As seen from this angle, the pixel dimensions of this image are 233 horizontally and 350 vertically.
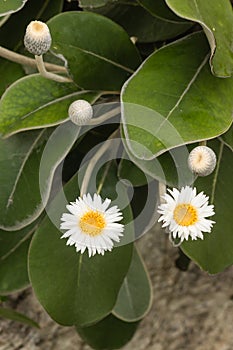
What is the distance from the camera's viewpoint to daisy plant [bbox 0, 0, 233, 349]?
77 cm

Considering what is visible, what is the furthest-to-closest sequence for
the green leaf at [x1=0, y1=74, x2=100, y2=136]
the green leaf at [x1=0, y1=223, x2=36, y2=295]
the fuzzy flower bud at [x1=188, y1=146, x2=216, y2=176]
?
the green leaf at [x1=0, y1=223, x2=36, y2=295] → the green leaf at [x1=0, y1=74, x2=100, y2=136] → the fuzzy flower bud at [x1=188, y1=146, x2=216, y2=176]

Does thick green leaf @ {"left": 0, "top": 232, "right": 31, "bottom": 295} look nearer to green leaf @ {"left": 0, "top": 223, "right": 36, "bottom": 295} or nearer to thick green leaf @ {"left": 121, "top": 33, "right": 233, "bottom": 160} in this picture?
green leaf @ {"left": 0, "top": 223, "right": 36, "bottom": 295}

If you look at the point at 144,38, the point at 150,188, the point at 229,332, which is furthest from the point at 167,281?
the point at 144,38

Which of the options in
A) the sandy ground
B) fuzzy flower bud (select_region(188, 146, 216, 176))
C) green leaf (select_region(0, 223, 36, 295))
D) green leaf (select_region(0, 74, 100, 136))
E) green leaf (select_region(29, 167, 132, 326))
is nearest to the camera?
fuzzy flower bud (select_region(188, 146, 216, 176))

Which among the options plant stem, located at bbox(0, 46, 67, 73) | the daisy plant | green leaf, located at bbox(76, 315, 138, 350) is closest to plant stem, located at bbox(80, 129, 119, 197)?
the daisy plant

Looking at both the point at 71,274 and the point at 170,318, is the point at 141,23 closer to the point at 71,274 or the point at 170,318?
the point at 71,274

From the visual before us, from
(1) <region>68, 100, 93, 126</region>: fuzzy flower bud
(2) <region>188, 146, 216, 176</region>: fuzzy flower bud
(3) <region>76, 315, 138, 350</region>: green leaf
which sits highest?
(1) <region>68, 100, 93, 126</region>: fuzzy flower bud

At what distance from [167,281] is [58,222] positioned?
404mm

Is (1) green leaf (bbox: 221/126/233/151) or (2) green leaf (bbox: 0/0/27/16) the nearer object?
(2) green leaf (bbox: 0/0/27/16)

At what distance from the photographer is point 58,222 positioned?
92 centimetres

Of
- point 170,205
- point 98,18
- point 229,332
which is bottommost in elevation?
point 229,332

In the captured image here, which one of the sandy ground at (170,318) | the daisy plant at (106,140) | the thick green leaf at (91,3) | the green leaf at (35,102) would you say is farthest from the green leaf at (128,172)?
the sandy ground at (170,318)

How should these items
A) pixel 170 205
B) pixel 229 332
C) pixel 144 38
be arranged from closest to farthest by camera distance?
pixel 170 205
pixel 144 38
pixel 229 332

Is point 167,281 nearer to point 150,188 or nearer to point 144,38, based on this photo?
point 150,188
